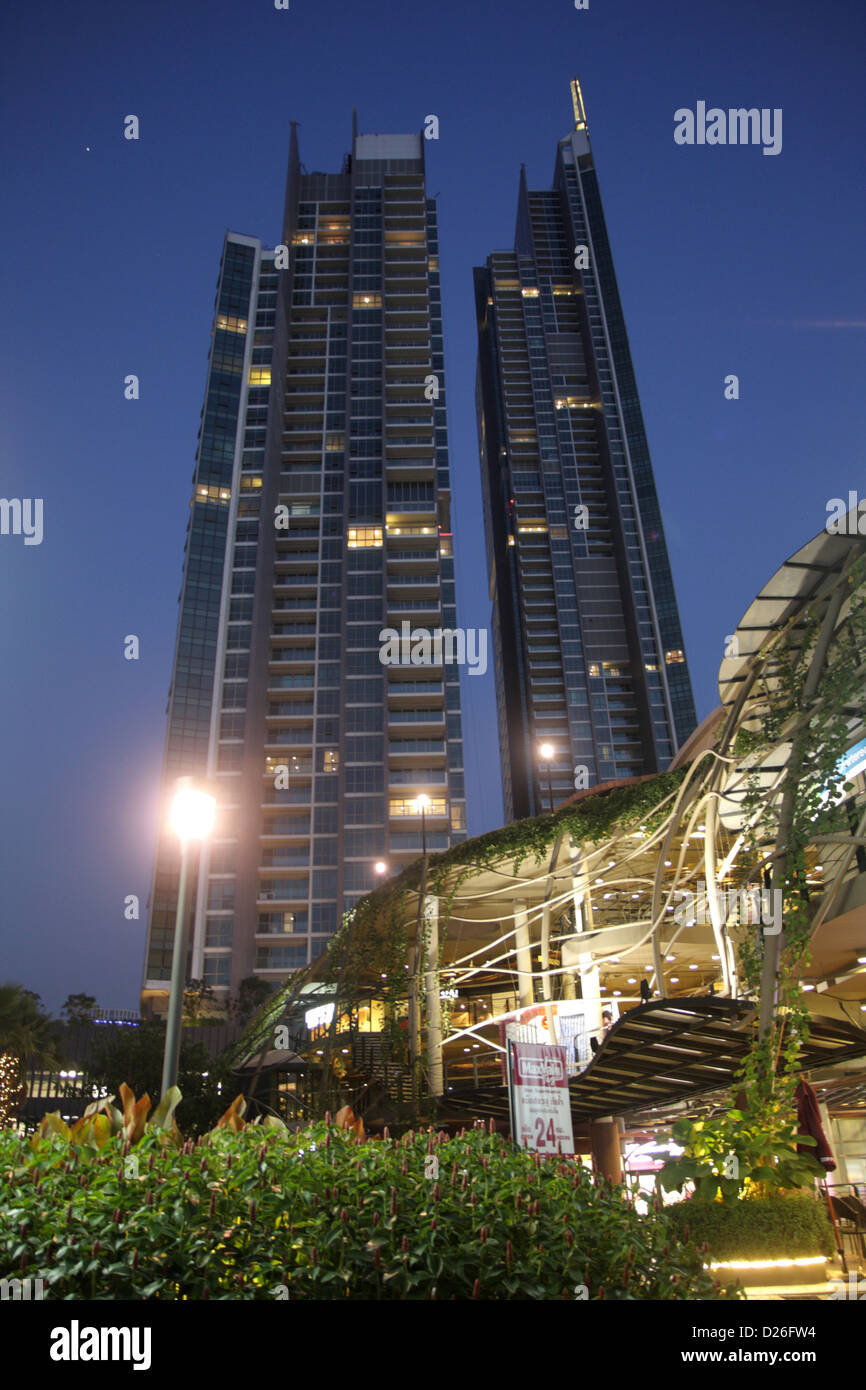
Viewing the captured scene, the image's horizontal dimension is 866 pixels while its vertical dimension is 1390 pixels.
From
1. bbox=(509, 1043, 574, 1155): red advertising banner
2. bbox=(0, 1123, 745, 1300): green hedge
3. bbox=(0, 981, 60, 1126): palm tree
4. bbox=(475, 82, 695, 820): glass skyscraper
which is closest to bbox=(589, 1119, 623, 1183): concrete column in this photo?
bbox=(0, 981, 60, 1126): palm tree

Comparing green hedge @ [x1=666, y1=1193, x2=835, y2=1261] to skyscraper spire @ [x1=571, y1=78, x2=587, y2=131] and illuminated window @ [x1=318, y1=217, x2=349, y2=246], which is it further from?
skyscraper spire @ [x1=571, y1=78, x2=587, y2=131]

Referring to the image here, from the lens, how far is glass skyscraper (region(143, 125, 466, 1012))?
69.7 m

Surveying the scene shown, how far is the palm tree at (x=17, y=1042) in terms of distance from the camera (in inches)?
990

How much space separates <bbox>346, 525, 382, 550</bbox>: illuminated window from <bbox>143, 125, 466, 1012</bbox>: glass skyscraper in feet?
0.57

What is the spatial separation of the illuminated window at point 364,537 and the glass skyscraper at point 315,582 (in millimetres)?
174

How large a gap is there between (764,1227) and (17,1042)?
23808mm

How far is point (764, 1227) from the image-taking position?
7500mm

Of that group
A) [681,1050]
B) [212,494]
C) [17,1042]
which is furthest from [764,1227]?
[212,494]

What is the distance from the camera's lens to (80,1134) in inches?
207
